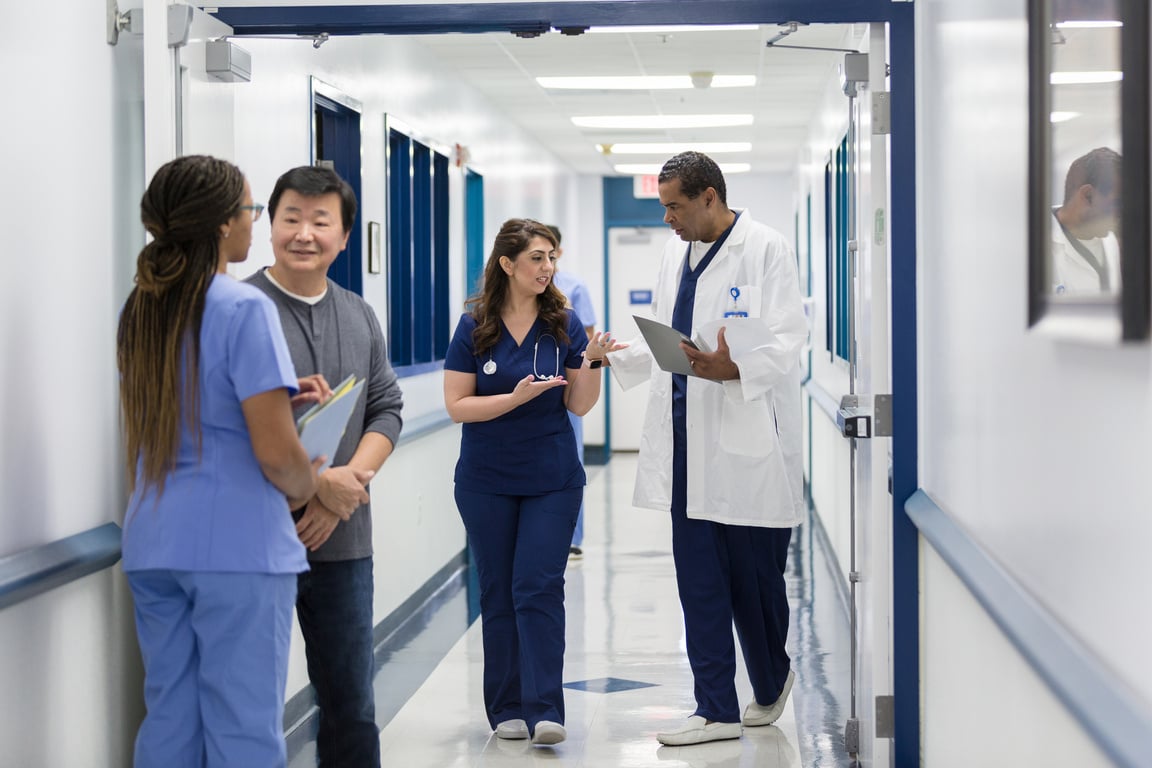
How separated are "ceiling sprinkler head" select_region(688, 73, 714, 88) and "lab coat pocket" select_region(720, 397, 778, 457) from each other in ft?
12.6

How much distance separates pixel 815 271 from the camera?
8.40 meters

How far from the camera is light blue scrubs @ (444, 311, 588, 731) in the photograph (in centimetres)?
350

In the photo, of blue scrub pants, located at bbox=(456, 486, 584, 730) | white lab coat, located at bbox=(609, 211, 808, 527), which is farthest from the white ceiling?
blue scrub pants, located at bbox=(456, 486, 584, 730)

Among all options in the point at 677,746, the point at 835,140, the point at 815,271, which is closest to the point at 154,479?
the point at 677,746

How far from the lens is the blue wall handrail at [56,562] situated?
2.05 meters

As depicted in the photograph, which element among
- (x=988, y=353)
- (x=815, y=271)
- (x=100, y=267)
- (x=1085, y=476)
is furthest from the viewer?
(x=815, y=271)

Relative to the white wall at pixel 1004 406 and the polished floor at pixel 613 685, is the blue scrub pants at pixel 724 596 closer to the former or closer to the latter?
the polished floor at pixel 613 685

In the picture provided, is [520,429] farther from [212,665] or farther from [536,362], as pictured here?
[212,665]

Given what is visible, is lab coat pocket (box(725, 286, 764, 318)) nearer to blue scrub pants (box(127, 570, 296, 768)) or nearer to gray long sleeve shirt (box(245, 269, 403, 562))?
gray long sleeve shirt (box(245, 269, 403, 562))

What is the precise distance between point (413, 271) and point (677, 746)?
10.0 feet

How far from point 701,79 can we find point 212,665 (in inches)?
219

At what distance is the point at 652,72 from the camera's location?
22.5ft

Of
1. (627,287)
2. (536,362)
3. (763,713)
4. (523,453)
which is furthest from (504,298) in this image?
(627,287)

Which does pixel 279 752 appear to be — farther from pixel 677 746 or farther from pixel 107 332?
pixel 677 746
